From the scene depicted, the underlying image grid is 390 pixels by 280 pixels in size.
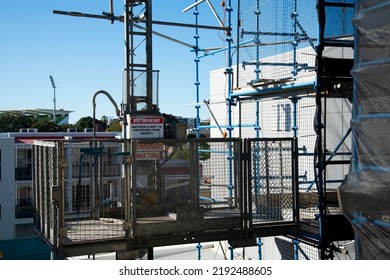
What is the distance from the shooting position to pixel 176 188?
6.21 metres

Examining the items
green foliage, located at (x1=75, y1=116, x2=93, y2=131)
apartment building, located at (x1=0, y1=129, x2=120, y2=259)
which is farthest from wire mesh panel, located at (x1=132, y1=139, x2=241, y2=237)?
green foliage, located at (x1=75, y1=116, x2=93, y2=131)

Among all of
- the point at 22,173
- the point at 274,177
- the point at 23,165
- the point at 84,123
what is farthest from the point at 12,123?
the point at 274,177

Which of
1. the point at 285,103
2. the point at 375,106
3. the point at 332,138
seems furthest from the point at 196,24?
the point at 375,106

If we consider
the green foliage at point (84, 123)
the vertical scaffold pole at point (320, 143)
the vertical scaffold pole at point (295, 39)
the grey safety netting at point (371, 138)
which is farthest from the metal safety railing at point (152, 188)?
the green foliage at point (84, 123)

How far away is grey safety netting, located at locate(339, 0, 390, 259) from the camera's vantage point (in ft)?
15.9

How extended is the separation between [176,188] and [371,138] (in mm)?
2498

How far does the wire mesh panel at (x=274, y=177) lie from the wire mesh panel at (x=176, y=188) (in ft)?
1.24

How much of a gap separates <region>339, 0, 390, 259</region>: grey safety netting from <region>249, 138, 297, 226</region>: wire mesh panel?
1.28 meters

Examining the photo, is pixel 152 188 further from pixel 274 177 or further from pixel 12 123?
pixel 12 123

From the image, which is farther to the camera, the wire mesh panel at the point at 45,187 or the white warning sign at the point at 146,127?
the white warning sign at the point at 146,127

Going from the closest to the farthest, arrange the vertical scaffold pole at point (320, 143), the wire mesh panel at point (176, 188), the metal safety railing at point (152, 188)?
the metal safety railing at point (152, 188), the wire mesh panel at point (176, 188), the vertical scaffold pole at point (320, 143)

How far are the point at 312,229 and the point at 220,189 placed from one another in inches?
55.6

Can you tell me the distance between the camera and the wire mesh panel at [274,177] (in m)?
6.57

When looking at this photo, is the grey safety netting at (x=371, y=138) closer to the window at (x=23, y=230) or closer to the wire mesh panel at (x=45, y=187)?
the wire mesh panel at (x=45, y=187)
